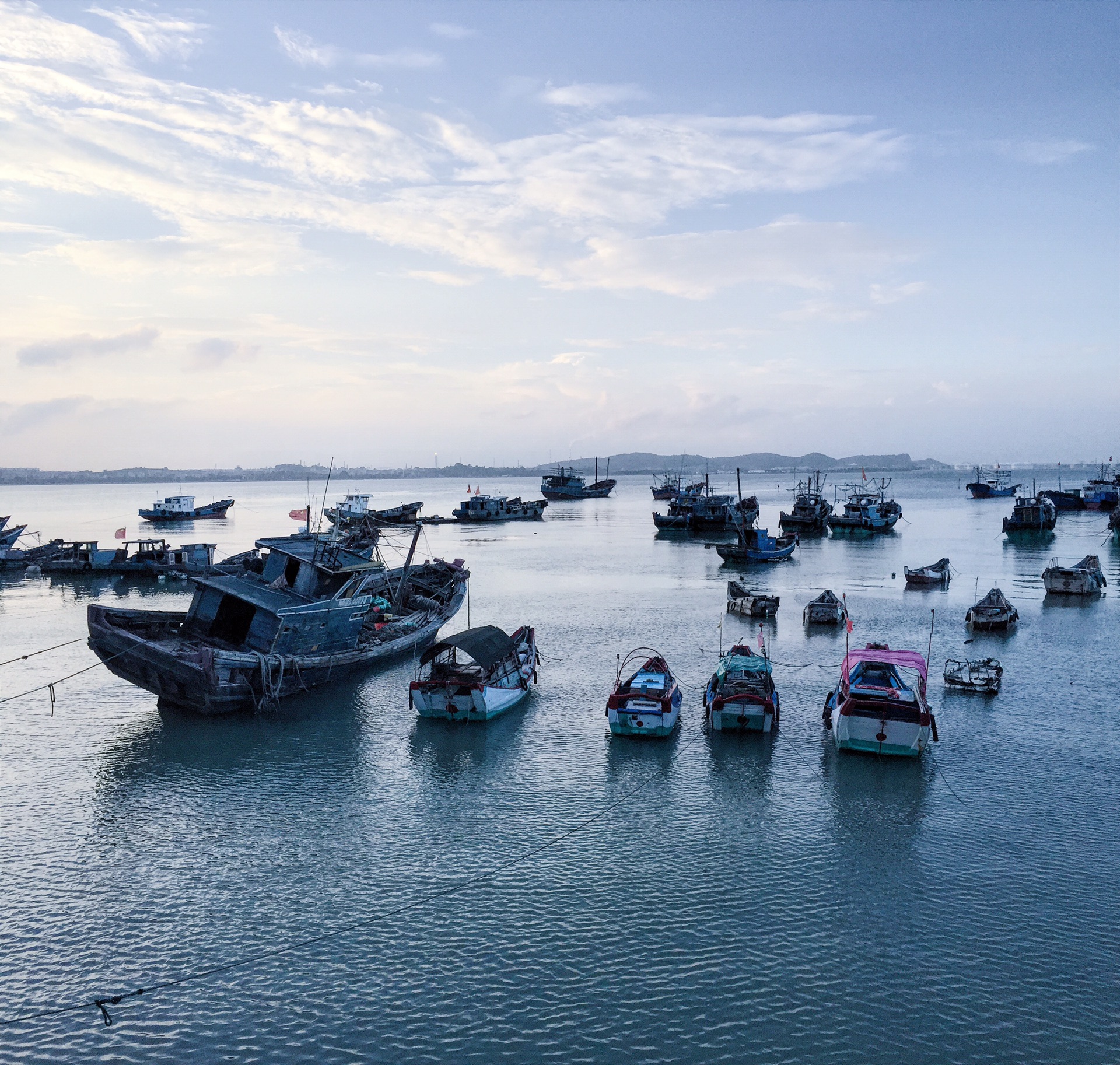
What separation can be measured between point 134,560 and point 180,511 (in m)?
67.8

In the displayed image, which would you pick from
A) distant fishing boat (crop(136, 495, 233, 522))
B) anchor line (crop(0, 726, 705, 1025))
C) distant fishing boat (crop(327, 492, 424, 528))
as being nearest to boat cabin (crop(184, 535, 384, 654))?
anchor line (crop(0, 726, 705, 1025))

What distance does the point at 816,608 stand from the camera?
4472 cm

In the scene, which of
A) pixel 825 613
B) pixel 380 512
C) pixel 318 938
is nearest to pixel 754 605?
pixel 825 613

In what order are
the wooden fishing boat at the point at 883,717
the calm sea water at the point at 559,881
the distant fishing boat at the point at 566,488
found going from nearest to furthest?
the calm sea water at the point at 559,881
the wooden fishing boat at the point at 883,717
the distant fishing boat at the point at 566,488

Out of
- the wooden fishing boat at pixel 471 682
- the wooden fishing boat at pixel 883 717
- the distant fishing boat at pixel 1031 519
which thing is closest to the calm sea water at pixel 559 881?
the wooden fishing boat at pixel 883 717

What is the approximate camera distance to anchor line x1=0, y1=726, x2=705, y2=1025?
13555mm

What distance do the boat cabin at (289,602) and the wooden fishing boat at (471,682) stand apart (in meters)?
4.97

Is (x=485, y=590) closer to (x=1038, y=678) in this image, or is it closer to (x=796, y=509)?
(x=1038, y=678)

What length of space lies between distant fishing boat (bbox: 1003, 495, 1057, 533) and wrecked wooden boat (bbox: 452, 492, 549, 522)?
63.0 m

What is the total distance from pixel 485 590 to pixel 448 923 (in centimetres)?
4335

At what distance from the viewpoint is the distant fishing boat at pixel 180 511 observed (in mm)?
122750

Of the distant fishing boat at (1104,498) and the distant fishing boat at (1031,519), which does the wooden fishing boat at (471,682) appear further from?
the distant fishing boat at (1104,498)

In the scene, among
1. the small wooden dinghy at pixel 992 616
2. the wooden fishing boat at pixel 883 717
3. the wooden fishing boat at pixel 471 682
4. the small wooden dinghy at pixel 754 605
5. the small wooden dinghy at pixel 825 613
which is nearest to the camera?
the wooden fishing boat at pixel 883 717

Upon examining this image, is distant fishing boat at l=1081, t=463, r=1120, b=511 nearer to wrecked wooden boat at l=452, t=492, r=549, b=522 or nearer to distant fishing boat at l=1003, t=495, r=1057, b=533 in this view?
distant fishing boat at l=1003, t=495, r=1057, b=533
